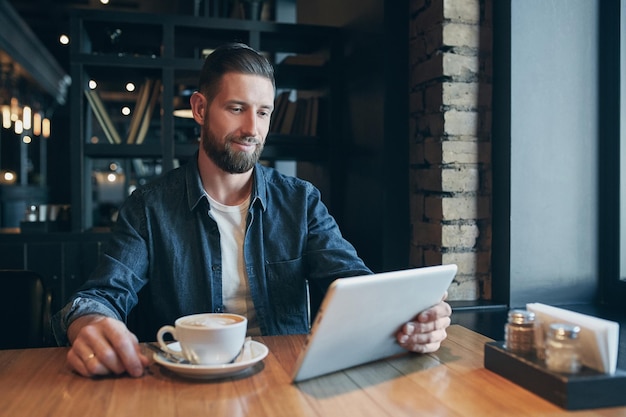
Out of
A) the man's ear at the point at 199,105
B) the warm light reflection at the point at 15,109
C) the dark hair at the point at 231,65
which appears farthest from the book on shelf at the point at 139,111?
the warm light reflection at the point at 15,109

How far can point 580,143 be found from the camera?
213cm

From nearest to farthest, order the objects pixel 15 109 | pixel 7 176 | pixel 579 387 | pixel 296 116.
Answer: pixel 579 387
pixel 296 116
pixel 15 109
pixel 7 176

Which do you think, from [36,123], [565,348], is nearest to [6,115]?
[36,123]

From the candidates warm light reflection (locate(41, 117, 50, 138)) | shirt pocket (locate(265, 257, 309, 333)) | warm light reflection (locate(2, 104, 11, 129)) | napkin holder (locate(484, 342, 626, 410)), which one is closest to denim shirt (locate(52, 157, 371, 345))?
shirt pocket (locate(265, 257, 309, 333))

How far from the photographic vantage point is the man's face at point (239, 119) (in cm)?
160

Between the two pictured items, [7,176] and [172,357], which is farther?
[7,176]

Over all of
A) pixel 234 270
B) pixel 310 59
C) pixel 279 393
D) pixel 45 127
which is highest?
pixel 45 127

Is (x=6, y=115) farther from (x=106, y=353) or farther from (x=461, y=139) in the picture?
(x=106, y=353)

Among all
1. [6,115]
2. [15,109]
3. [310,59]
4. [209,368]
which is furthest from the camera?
[6,115]

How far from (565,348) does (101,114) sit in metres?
2.39

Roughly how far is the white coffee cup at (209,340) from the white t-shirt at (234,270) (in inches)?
22.4

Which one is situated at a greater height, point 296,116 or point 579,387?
point 296,116

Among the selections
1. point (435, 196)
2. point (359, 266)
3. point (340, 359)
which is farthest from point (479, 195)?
point (340, 359)

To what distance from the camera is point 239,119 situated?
5.30 feet
